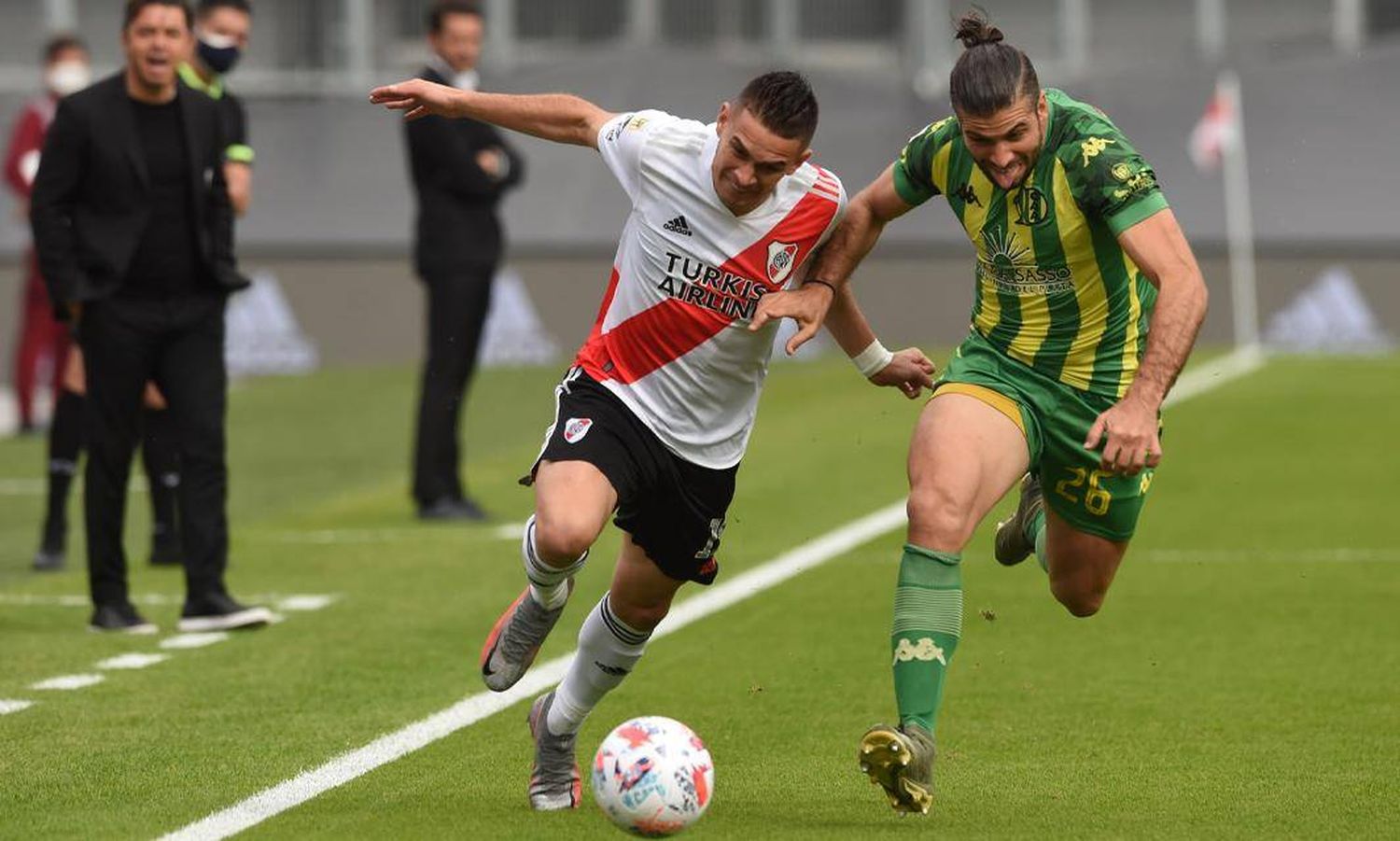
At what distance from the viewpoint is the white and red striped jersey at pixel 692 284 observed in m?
6.91

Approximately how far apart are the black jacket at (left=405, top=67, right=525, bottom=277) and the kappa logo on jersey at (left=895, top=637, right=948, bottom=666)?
7.90 metres

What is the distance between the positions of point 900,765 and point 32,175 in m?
10.2

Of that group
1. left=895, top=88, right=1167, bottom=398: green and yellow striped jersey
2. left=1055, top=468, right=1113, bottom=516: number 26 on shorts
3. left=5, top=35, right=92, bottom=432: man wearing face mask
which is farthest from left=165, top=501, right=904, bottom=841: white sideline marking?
left=5, top=35, right=92, bottom=432: man wearing face mask

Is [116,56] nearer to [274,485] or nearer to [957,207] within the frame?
[274,485]

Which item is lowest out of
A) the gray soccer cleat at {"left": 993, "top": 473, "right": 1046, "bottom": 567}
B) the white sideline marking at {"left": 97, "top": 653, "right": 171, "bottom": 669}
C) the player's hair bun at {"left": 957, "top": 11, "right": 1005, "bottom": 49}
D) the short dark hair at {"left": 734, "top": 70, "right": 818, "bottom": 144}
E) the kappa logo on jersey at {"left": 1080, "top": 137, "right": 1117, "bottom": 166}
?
the white sideline marking at {"left": 97, "top": 653, "right": 171, "bottom": 669}

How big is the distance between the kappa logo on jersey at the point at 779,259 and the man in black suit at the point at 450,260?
22.8 feet

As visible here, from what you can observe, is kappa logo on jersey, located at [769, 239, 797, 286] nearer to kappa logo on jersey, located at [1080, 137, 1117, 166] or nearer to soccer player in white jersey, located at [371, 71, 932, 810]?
soccer player in white jersey, located at [371, 71, 932, 810]

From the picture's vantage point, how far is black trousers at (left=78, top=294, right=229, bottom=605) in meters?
9.93

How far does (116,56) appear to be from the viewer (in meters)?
28.0

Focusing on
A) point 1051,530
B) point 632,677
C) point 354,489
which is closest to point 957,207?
point 1051,530

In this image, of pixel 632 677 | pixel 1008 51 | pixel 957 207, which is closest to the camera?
pixel 1008 51

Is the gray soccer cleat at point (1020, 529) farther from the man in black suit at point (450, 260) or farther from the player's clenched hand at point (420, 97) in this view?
the man in black suit at point (450, 260)

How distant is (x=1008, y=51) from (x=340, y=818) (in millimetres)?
2735

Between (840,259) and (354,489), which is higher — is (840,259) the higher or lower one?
the higher one
